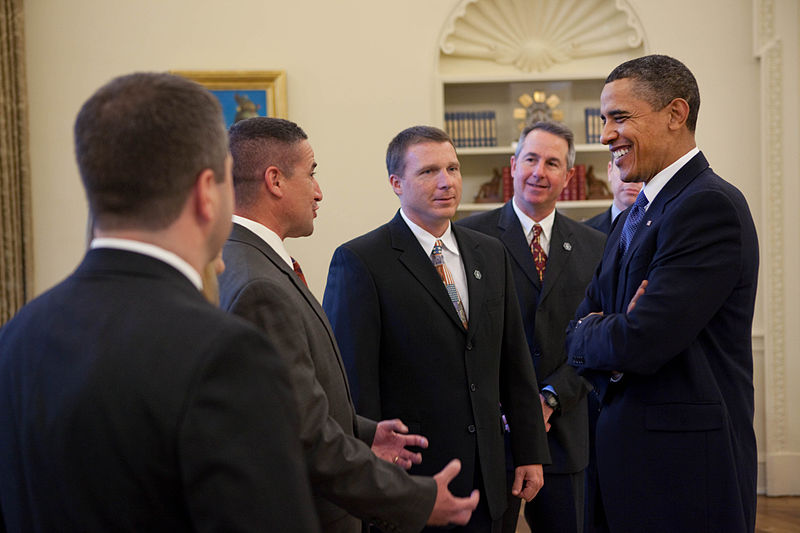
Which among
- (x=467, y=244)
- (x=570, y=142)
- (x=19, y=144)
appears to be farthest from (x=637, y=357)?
(x=19, y=144)

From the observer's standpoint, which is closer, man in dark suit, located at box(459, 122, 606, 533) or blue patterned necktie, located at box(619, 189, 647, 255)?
blue patterned necktie, located at box(619, 189, 647, 255)

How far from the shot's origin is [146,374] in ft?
3.01

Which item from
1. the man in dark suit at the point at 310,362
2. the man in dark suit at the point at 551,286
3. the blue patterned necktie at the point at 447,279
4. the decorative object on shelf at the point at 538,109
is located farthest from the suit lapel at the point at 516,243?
the decorative object on shelf at the point at 538,109

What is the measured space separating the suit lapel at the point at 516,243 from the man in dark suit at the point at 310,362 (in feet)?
4.94

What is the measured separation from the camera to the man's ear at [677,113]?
223 cm

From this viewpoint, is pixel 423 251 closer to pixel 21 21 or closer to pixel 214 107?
pixel 214 107

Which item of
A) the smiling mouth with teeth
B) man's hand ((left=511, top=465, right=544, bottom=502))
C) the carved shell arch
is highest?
the carved shell arch

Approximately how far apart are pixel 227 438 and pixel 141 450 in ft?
0.33

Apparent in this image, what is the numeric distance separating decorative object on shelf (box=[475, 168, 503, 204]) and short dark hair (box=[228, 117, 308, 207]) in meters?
Result: 3.92

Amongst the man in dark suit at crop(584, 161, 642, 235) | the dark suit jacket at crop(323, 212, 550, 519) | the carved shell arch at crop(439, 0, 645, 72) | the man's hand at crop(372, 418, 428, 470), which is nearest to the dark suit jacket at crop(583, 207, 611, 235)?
the man in dark suit at crop(584, 161, 642, 235)

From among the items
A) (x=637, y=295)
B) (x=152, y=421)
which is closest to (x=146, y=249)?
(x=152, y=421)

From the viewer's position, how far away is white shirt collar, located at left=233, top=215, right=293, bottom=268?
1864mm

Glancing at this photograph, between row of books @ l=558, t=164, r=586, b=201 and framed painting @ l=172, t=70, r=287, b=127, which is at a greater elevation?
framed painting @ l=172, t=70, r=287, b=127

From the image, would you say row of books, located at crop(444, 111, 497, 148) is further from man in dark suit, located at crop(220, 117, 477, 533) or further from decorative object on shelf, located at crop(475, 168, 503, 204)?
man in dark suit, located at crop(220, 117, 477, 533)
